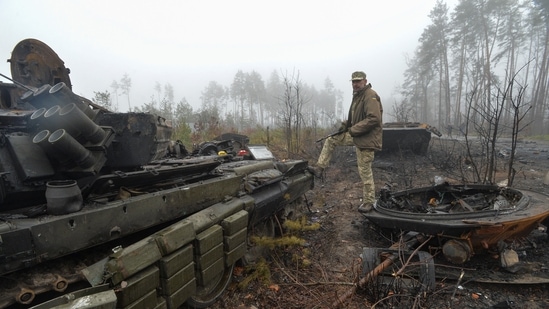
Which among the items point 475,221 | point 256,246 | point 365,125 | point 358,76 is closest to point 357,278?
point 475,221

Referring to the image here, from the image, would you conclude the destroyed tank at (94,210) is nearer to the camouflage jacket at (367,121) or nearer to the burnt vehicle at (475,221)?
the burnt vehicle at (475,221)

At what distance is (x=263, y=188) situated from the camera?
4547 mm

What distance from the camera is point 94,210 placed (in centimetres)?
242

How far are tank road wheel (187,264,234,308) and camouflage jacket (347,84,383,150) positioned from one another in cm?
321

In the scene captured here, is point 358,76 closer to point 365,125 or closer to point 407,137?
point 365,125

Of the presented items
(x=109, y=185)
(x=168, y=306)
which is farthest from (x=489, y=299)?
(x=109, y=185)

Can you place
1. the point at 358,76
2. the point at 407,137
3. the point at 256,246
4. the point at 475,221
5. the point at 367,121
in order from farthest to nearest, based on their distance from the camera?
the point at 407,137 → the point at 358,76 → the point at 367,121 → the point at 256,246 → the point at 475,221

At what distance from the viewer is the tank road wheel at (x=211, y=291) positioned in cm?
328

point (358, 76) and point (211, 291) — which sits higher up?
point (358, 76)

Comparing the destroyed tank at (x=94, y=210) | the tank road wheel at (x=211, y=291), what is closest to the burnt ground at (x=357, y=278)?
the tank road wheel at (x=211, y=291)

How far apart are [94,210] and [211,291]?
177 centimetres

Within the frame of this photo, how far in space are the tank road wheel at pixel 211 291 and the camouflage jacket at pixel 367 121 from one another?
321cm

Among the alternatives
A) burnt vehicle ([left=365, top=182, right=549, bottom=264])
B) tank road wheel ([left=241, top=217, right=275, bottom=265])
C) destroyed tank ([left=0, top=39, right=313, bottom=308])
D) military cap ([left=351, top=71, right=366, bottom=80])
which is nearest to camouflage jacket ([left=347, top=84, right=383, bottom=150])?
military cap ([left=351, top=71, right=366, bottom=80])

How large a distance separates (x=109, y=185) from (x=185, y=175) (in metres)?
1.06
